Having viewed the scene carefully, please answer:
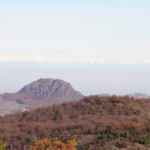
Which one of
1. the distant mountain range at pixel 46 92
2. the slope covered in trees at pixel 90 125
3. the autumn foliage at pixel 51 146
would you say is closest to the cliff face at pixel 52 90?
the distant mountain range at pixel 46 92

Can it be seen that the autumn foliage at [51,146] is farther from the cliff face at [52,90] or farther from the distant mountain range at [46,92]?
the cliff face at [52,90]

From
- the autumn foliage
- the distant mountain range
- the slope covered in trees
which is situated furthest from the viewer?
the distant mountain range

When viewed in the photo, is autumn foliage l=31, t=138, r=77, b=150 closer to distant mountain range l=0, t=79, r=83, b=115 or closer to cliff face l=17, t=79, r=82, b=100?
distant mountain range l=0, t=79, r=83, b=115

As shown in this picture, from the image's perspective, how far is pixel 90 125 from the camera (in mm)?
29719

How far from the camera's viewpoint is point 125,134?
87.6ft

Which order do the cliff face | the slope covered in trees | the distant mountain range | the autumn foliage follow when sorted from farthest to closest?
the cliff face
the distant mountain range
the slope covered in trees
the autumn foliage

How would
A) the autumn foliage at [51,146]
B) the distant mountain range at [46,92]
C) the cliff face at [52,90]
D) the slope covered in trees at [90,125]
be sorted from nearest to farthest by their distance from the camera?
the autumn foliage at [51,146] < the slope covered in trees at [90,125] < the distant mountain range at [46,92] < the cliff face at [52,90]

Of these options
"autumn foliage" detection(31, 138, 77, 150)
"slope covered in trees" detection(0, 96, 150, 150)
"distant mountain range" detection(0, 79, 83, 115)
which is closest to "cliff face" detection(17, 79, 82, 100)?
"distant mountain range" detection(0, 79, 83, 115)

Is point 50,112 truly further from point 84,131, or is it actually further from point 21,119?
point 84,131

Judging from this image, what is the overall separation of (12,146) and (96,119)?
24.1 feet

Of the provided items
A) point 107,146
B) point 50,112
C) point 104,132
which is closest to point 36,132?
point 104,132

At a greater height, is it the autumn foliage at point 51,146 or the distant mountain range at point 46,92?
the autumn foliage at point 51,146

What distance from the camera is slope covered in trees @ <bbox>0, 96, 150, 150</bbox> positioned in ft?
84.2

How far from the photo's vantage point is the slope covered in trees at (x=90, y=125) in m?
25.7
